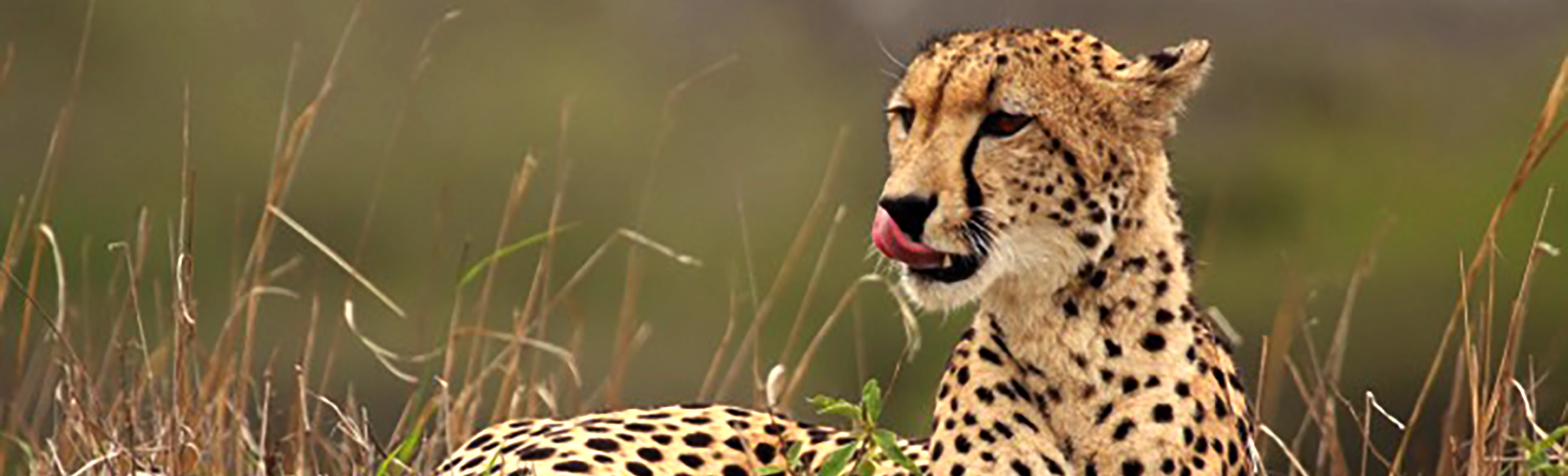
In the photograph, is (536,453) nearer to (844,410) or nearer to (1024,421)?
(1024,421)

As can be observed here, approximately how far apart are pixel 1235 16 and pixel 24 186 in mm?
4768

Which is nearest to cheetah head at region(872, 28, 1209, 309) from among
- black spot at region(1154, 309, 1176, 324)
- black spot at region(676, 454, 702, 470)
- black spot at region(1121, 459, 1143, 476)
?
black spot at region(1154, 309, 1176, 324)

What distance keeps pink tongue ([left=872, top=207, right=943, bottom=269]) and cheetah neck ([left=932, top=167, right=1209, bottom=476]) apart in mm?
119

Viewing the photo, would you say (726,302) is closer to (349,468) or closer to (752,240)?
(752,240)

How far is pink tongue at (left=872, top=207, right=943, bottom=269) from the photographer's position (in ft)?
9.95

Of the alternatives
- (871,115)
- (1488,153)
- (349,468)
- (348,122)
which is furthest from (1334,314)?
(349,468)

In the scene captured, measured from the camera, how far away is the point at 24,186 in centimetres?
1091

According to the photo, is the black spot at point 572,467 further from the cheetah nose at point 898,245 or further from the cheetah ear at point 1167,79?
the cheetah ear at point 1167,79

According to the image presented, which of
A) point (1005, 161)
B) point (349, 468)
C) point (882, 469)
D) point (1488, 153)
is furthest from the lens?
point (1488, 153)

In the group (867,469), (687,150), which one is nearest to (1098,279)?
(867,469)

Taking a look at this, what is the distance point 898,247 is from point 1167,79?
1.26 feet

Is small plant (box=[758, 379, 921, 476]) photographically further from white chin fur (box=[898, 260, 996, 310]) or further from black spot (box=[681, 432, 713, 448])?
black spot (box=[681, 432, 713, 448])

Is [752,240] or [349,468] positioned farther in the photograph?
[752,240]

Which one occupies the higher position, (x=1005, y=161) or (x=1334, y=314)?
(x=1005, y=161)
